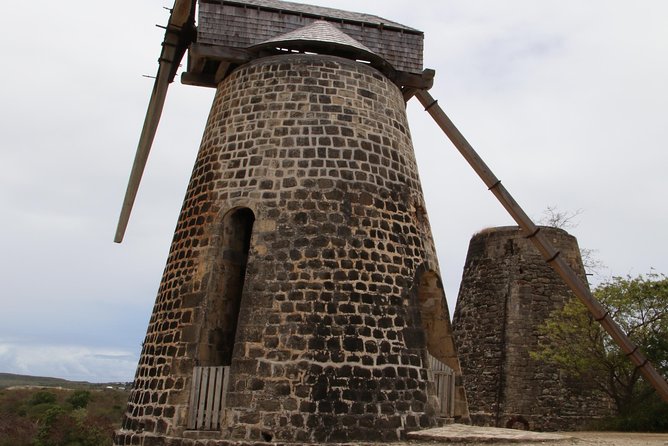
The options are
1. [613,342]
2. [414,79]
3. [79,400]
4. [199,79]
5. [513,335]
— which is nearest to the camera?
[199,79]

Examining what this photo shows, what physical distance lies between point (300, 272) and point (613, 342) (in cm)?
1060

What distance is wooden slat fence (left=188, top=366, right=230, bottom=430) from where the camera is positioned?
995cm

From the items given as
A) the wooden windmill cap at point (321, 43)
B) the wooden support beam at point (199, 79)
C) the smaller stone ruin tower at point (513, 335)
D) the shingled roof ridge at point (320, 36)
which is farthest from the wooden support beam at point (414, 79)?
the smaller stone ruin tower at point (513, 335)

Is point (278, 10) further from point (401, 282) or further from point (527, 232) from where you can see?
point (527, 232)

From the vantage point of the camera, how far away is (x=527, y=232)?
14.0 metres

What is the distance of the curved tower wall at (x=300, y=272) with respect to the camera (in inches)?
386

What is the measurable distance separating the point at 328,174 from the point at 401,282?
6.41 feet

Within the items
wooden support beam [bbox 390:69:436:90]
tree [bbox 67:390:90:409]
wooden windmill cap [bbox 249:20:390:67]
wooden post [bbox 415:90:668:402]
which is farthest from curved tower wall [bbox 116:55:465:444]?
tree [bbox 67:390:90:409]

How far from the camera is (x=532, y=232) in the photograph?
45.9 feet

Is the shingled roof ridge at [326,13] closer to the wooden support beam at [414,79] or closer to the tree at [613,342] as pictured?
the wooden support beam at [414,79]

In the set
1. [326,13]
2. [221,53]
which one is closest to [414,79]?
[326,13]

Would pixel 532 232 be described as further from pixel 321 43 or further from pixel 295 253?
pixel 295 253

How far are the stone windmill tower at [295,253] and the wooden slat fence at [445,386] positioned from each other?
0.10ft

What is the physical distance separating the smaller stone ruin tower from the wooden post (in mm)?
6550
